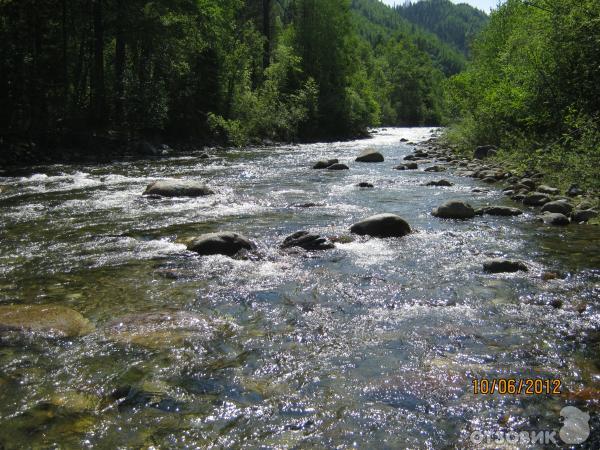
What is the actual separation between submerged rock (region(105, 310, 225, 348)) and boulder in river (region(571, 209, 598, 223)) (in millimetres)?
8283

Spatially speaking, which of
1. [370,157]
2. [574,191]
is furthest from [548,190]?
[370,157]

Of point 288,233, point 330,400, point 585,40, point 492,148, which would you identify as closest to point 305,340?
point 330,400

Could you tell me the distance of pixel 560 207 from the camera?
35.4ft

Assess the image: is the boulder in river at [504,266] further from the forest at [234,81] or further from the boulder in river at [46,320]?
the forest at [234,81]

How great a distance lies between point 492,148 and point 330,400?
68.0 ft

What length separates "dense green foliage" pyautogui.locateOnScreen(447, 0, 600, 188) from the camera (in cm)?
1319

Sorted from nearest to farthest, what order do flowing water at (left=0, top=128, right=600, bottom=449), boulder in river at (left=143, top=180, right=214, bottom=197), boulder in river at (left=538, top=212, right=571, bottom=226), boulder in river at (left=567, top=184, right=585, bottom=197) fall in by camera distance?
1. flowing water at (left=0, top=128, right=600, bottom=449)
2. boulder in river at (left=538, top=212, right=571, bottom=226)
3. boulder in river at (left=567, top=184, right=585, bottom=197)
4. boulder in river at (left=143, top=180, right=214, bottom=197)

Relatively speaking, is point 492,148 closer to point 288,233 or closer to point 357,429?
point 288,233

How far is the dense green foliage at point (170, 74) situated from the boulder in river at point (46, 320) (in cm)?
1738

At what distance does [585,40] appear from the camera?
14.8 m

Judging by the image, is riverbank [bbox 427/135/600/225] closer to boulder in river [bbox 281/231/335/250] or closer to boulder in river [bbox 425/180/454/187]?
boulder in river [bbox 425/180/454/187]

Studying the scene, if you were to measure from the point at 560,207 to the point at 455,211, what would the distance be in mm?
2306
